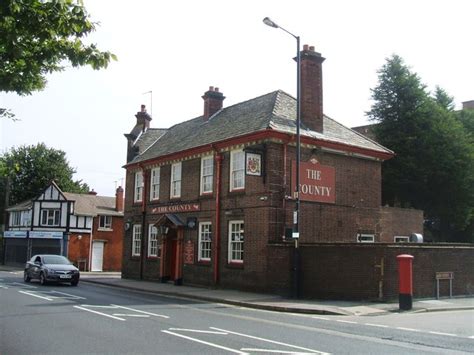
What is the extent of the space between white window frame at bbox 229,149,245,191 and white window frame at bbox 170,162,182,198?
4.57m

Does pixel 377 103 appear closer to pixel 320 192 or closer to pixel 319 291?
pixel 320 192

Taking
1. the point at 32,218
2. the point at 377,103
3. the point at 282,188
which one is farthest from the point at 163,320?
the point at 32,218

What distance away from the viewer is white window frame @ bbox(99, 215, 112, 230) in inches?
1889

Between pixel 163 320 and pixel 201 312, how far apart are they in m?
2.39

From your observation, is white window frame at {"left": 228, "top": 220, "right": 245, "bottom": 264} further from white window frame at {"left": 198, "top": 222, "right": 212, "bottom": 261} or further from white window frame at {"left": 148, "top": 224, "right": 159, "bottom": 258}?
white window frame at {"left": 148, "top": 224, "right": 159, "bottom": 258}

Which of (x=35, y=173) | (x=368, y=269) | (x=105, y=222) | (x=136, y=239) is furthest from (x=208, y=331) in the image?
(x=35, y=173)

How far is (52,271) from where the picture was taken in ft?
79.6

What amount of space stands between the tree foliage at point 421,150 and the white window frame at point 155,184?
17.6 m

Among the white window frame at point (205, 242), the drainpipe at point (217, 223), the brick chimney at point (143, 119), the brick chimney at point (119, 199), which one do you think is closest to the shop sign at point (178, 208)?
the white window frame at point (205, 242)

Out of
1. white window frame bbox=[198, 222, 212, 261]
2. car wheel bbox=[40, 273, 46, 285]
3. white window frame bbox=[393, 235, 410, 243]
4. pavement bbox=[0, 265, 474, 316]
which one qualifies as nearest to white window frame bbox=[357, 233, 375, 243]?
white window frame bbox=[393, 235, 410, 243]

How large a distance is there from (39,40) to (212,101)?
21.9 m

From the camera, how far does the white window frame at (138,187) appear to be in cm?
3053

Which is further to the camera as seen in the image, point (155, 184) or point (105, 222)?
point (105, 222)

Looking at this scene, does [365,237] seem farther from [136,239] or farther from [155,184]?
[136,239]
